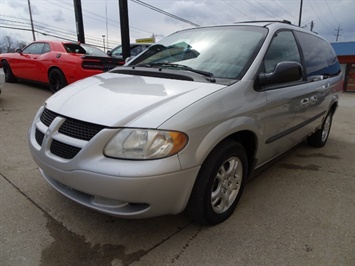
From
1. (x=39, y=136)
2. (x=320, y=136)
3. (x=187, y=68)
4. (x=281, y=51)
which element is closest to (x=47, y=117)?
(x=39, y=136)

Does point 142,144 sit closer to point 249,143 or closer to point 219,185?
point 219,185

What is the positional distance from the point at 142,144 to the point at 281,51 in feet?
6.70

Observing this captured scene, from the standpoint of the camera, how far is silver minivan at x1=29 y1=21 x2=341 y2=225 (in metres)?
1.89

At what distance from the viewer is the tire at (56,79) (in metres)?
7.14

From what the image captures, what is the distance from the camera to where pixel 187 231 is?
7.85ft

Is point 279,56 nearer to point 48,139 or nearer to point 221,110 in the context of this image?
point 221,110

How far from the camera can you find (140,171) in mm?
1825

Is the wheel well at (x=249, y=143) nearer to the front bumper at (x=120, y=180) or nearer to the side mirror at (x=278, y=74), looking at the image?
the side mirror at (x=278, y=74)

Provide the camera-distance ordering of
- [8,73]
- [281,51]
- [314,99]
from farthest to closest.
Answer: [8,73], [314,99], [281,51]

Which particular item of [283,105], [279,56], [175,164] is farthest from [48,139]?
[279,56]

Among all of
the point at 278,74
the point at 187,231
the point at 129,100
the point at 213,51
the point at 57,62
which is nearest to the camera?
the point at 129,100

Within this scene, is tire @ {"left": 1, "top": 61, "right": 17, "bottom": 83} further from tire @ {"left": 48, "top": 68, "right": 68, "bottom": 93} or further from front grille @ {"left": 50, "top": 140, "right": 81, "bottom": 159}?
front grille @ {"left": 50, "top": 140, "right": 81, "bottom": 159}

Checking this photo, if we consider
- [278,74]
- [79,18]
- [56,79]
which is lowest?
[56,79]

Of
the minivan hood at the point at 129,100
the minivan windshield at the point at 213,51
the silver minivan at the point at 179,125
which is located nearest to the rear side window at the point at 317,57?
the silver minivan at the point at 179,125
